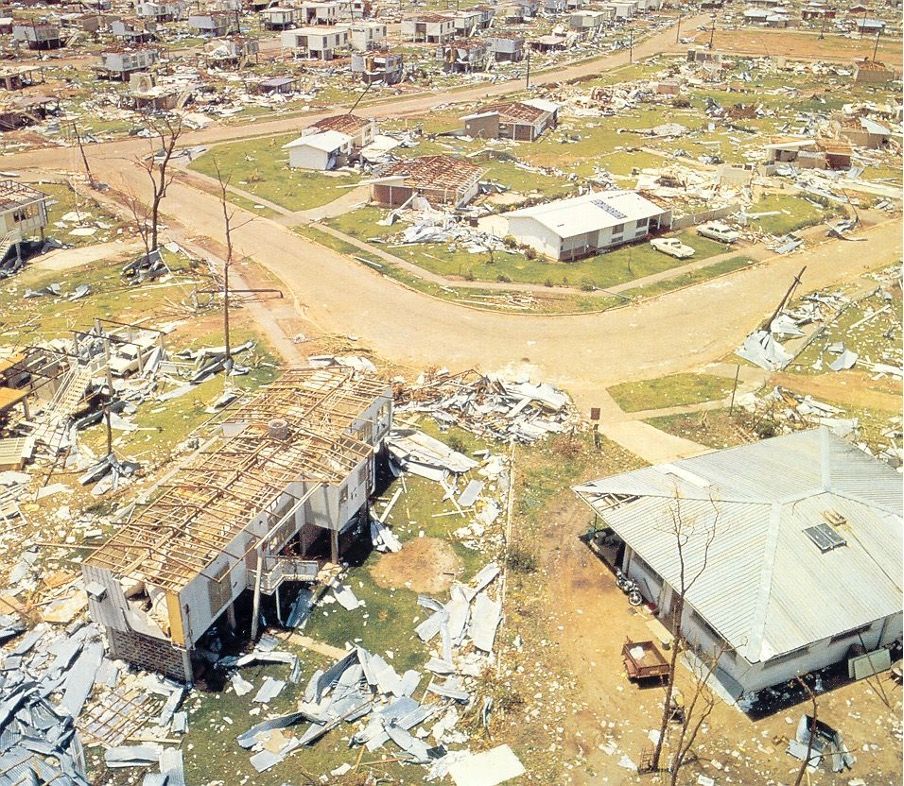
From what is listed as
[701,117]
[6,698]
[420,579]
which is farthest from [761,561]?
[701,117]

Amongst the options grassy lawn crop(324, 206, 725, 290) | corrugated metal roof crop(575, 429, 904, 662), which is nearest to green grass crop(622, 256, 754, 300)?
grassy lawn crop(324, 206, 725, 290)

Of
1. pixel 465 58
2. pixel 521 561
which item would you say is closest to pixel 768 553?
pixel 521 561

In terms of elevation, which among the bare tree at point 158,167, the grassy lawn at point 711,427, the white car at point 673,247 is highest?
the bare tree at point 158,167

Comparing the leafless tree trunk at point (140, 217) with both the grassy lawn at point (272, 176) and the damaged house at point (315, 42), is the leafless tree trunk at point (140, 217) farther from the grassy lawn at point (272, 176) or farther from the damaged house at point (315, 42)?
the damaged house at point (315, 42)

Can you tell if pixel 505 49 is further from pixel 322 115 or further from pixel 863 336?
pixel 863 336

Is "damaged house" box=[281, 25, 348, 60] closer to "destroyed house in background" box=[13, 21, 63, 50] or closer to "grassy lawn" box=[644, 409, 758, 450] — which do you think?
"destroyed house in background" box=[13, 21, 63, 50]

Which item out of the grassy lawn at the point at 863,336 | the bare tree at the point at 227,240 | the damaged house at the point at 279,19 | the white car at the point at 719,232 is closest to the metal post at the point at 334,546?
the bare tree at the point at 227,240

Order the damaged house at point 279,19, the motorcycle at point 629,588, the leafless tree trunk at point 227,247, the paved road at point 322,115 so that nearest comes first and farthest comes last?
the motorcycle at point 629,588 < the leafless tree trunk at point 227,247 < the paved road at point 322,115 < the damaged house at point 279,19
